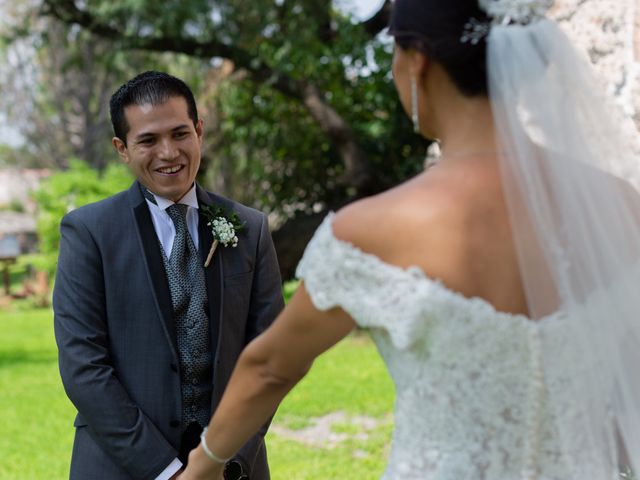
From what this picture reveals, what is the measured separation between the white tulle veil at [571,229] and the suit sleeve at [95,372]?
1.24 meters

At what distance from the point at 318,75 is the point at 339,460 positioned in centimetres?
821

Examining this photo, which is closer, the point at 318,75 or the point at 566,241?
the point at 566,241

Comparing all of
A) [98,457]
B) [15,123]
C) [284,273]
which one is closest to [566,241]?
[98,457]

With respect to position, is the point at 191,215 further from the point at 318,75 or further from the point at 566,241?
the point at 318,75

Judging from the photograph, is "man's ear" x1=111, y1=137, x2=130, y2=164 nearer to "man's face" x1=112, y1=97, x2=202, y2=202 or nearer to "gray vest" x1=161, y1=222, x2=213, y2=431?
"man's face" x1=112, y1=97, x2=202, y2=202

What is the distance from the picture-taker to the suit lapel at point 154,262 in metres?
2.71

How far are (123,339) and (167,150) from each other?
1.90 ft

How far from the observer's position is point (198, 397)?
2.76 metres

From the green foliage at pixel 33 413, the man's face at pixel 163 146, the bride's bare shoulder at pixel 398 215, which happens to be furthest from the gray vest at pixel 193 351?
the green foliage at pixel 33 413

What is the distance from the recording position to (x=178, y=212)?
114 inches

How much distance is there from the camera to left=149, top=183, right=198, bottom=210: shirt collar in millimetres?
2865

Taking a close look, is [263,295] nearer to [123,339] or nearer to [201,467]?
[123,339]

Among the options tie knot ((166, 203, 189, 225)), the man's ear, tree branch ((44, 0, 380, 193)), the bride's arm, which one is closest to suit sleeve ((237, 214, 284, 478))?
tie knot ((166, 203, 189, 225))

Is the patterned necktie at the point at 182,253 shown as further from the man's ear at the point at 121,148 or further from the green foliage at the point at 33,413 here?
the green foliage at the point at 33,413
